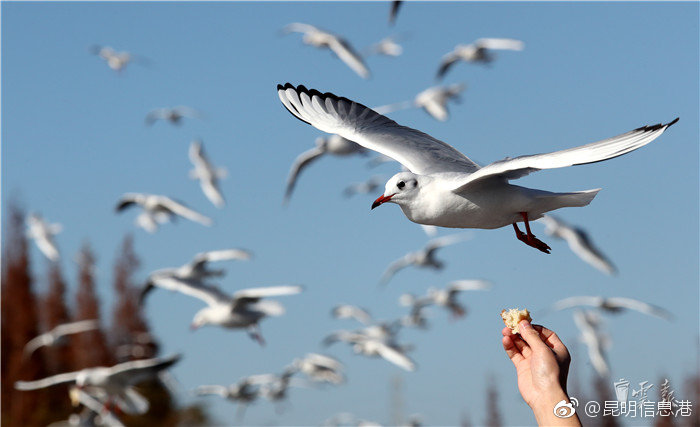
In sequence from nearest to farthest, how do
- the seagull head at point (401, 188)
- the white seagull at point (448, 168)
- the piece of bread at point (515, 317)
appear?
the piece of bread at point (515, 317)
the white seagull at point (448, 168)
the seagull head at point (401, 188)

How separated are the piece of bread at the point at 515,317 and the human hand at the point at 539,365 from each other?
0.08 ft

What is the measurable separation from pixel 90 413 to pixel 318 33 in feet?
22.9

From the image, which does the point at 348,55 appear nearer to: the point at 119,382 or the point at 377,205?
the point at 119,382

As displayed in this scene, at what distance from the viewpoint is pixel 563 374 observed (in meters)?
2.72

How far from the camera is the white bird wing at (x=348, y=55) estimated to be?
49.2 ft

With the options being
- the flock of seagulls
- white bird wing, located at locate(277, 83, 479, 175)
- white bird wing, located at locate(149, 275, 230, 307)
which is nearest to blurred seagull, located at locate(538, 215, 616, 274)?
the flock of seagulls

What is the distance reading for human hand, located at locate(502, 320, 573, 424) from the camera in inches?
103

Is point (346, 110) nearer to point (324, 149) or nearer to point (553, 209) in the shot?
point (553, 209)

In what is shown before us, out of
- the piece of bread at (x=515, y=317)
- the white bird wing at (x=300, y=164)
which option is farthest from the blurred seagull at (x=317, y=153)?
the piece of bread at (x=515, y=317)

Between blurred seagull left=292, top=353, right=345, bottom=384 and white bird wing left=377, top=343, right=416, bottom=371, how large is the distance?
4.81ft

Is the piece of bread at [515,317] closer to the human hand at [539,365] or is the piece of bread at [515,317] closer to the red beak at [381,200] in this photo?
the human hand at [539,365]

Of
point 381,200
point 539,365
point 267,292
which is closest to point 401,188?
point 381,200

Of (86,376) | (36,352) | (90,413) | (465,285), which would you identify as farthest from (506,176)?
(36,352)

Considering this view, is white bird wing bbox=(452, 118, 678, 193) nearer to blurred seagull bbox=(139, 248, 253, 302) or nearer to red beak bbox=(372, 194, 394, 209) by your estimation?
red beak bbox=(372, 194, 394, 209)
